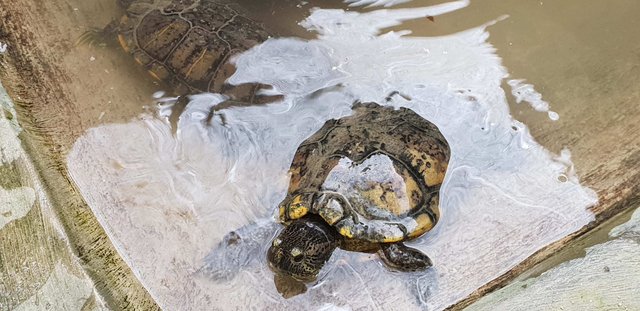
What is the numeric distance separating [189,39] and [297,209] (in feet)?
5.00

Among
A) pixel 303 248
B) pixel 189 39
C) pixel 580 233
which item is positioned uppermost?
pixel 189 39

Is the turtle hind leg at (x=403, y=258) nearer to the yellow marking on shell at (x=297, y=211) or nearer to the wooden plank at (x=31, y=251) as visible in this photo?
the yellow marking on shell at (x=297, y=211)

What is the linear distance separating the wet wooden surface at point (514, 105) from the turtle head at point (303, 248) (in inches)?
32.0

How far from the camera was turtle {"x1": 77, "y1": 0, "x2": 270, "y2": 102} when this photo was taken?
129 inches

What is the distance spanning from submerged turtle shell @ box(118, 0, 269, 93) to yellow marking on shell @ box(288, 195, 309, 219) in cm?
101

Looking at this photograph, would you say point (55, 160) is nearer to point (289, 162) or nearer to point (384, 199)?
point (289, 162)

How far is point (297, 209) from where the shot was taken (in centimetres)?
261

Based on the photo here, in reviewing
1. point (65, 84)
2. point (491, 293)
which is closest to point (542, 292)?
point (491, 293)

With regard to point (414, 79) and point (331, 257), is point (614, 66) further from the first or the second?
point (331, 257)

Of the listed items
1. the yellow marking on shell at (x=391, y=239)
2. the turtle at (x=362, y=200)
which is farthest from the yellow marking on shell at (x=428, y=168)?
the yellow marking on shell at (x=391, y=239)

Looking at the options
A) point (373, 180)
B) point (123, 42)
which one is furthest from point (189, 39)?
point (373, 180)

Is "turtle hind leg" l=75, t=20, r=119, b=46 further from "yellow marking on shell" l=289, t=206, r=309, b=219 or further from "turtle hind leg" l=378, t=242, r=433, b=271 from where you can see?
"turtle hind leg" l=378, t=242, r=433, b=271

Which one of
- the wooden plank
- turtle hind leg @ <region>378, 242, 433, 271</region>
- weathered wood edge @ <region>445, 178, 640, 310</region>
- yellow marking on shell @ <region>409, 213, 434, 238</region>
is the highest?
the wooden plank

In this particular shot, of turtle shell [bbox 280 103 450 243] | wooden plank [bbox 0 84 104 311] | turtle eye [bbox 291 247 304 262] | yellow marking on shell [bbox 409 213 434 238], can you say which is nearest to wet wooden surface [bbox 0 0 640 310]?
wooden plank [bbox 0 84 104 311]
